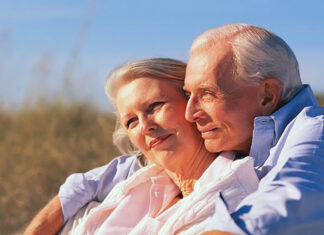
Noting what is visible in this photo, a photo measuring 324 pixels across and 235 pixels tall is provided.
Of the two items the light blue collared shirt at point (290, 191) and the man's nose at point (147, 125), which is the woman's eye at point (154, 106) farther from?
the light blue collared shirt at point (290, 191)

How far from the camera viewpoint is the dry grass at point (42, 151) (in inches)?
246

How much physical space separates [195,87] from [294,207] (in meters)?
0.88

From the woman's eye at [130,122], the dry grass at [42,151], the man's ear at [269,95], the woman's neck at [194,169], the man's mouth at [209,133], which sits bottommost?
the dry grass at [42,151]

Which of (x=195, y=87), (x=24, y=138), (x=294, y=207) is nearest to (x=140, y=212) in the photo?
(x=195, y=87)

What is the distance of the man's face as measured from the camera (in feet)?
8.86

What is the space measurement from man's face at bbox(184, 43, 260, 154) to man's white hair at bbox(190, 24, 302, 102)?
0.12 feet

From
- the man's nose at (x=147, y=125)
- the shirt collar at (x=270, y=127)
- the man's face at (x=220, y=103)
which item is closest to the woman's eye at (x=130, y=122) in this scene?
the man's nose at (x=147, y=125)

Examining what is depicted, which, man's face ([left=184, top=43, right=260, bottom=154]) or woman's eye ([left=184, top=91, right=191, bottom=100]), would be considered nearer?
man's face ([left=184, top=43, right=260, bottom=154])

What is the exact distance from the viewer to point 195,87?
110 inches

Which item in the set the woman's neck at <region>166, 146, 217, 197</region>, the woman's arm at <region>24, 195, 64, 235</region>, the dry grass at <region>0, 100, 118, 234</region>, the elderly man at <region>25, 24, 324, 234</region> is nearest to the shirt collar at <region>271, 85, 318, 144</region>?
the elderly man at <region>25, 24, 324, 234</region>

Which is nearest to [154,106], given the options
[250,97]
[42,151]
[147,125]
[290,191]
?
[147,125]

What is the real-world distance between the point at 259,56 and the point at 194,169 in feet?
2.21

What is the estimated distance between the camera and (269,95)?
2.72 metres

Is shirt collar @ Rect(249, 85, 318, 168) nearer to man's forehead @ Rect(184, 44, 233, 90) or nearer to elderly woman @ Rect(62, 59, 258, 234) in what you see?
elderly woman @ Rect(62, 59, 258, 234)
